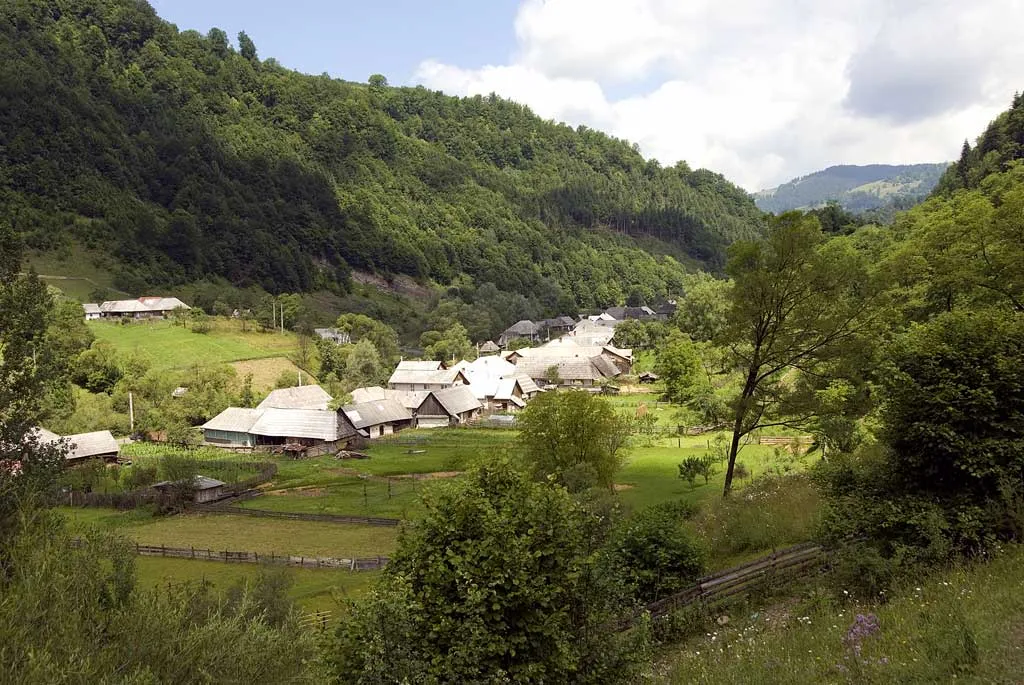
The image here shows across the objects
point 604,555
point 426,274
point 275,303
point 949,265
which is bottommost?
point 604,555

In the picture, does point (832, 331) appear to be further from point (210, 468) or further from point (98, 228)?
point (98, 228)

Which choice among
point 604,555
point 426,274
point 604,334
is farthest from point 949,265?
point 426,274

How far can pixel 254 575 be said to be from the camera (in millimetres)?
28172

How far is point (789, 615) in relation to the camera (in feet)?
41.2

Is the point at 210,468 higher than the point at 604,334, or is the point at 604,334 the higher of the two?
the point at 604,334

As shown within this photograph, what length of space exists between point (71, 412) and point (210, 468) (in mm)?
19956

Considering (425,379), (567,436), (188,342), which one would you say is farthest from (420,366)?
(567,436)

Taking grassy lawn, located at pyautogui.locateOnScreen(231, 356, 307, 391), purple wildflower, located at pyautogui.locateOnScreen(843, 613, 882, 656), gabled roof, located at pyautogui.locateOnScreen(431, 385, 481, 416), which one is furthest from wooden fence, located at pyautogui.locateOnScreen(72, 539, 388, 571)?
grassy lawn, located at pyautogui.locateOnScreen(231, 356, 307, 391)

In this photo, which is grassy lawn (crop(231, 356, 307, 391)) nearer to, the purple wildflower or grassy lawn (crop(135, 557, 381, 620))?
grassy lawn (crop(135, 557, 381, 620))

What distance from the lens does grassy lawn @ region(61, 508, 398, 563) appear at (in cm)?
3300

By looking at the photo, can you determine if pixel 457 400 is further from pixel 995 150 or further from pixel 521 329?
pixel 995 150

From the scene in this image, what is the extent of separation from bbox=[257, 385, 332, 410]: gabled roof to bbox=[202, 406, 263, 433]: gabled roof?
348 cm

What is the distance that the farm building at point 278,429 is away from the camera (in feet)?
200

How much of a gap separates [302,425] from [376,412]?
884cm
